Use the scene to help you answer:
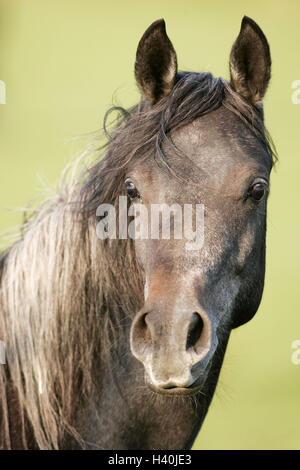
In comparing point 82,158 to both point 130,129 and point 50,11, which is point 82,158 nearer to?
point 130,129

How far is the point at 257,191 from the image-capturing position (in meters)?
2.78

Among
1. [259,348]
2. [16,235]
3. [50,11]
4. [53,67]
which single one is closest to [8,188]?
[259,348]

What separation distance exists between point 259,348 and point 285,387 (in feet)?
3.09

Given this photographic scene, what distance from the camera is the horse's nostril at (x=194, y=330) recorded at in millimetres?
2373

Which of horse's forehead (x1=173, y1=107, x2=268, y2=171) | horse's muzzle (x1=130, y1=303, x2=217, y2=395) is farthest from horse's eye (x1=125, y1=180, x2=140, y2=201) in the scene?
horse's muzzle (x1=130, y1=303, x2=217, y2=395)

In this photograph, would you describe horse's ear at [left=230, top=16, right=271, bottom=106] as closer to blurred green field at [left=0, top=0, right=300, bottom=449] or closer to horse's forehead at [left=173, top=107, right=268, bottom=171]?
horse's forehead at [left=173, top=107, right=268, bottom=171]

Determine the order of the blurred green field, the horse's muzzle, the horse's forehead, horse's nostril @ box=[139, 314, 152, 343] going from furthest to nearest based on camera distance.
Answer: the blurred green field, the horse's forehead, horse's nostril @ box=[139, 314, 152, 343], the horse's muzzle

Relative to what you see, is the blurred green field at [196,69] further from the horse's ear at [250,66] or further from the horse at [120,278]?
the horse's ear at [250,66]

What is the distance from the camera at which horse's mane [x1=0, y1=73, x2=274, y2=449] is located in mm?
2928

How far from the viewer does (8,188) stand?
539 inches

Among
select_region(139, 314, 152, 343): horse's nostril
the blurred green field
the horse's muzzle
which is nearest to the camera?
the horse's muzzle

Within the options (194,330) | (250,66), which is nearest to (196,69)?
(250,66)

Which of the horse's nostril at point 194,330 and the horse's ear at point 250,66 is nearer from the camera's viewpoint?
the horse's nostril at point 194,330

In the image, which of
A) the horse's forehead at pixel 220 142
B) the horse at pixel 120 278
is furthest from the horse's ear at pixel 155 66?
the horse's forehead at pixel 220 142
